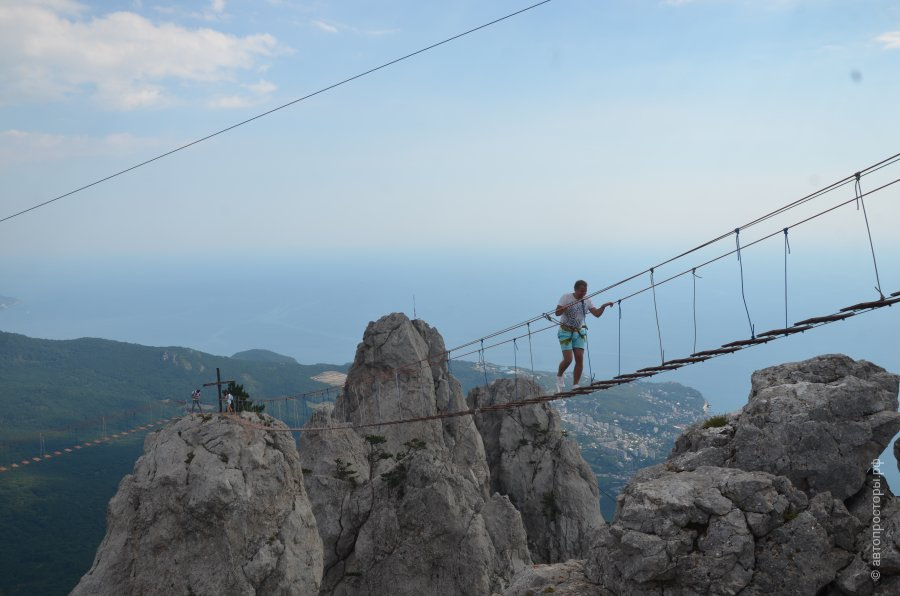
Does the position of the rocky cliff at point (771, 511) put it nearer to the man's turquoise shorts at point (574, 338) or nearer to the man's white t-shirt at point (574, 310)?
the man's turquoise shorts at point (574, 338)

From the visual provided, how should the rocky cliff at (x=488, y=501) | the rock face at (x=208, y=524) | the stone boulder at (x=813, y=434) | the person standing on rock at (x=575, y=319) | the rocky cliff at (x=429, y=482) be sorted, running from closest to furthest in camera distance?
the rocky cliff at (x=488, y=501) < the stone boulder at (x=813, y=434) < the person standing on rock at (x=575, y=319) < the rock face at (x=208, y=524) < the rocky cliff at (x=429, y=482)

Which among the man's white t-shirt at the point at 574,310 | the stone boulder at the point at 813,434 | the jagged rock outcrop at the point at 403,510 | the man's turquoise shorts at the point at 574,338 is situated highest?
the man's white t-shirt at the point at 574,310

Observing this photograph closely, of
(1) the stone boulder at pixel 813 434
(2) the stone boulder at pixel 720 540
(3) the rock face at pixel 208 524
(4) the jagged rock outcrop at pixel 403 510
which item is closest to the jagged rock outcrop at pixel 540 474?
(4) the jagged rock outcrop at pixel 403 510

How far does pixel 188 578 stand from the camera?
85.5ft

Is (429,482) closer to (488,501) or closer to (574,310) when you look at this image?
(488,501)

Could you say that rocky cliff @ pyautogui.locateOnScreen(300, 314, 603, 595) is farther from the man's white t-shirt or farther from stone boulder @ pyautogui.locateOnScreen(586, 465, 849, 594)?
stone boulder @ pyautogui.locateOnScreen(586, 465, 849, 594)

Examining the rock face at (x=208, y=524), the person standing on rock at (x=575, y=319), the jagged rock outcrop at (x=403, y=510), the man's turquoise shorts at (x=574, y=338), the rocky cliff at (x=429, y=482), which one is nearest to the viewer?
the person standing on rock at (x=575, y=319)

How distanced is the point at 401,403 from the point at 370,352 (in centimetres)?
536

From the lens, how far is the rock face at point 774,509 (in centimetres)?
1612

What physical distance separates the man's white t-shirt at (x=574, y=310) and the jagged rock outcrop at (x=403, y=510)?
21.7m

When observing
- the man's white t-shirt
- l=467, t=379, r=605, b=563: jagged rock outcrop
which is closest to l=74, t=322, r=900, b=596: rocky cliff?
l=467, t=379, r=605, b=563: jagged rock outcrop

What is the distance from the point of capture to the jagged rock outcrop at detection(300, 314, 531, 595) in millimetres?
38219

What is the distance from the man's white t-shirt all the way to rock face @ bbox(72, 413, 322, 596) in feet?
47.9

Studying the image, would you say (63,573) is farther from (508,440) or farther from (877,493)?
(877,493)
